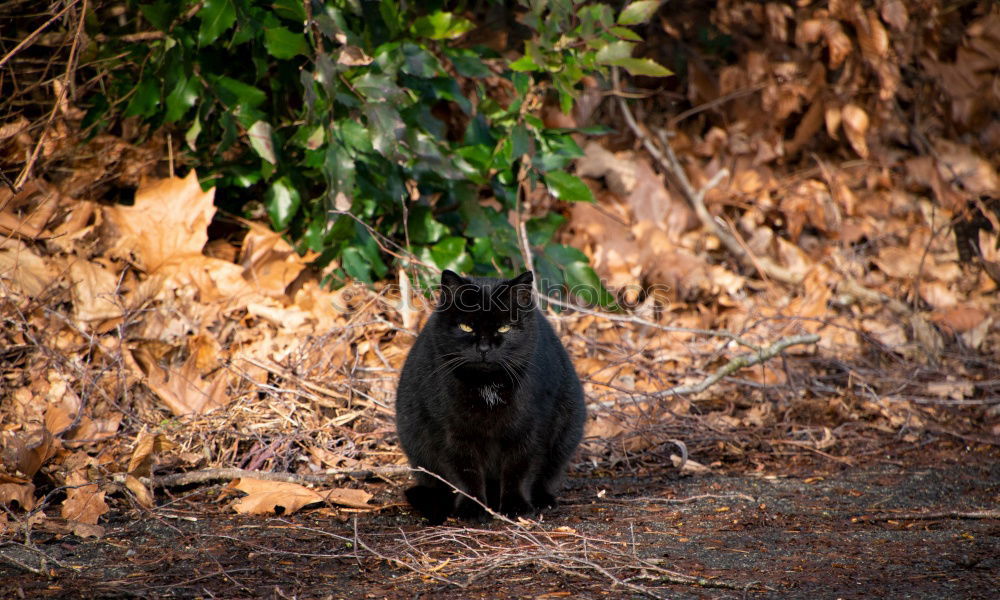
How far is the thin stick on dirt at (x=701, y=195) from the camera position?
664 cm

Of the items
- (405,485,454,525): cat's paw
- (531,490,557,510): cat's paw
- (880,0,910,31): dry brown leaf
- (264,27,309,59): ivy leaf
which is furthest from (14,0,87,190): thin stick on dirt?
(880,0,910,31): dry brown leaf

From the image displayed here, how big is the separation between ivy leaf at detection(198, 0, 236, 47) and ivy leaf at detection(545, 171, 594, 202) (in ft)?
5.93

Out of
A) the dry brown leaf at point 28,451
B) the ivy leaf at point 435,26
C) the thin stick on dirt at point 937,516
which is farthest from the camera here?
the ivy leaf at point 435,26

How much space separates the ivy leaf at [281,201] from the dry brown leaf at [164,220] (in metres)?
0.30

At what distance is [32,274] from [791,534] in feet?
11.5

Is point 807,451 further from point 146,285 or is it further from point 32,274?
point 32,274

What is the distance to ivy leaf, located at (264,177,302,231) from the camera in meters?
4.55

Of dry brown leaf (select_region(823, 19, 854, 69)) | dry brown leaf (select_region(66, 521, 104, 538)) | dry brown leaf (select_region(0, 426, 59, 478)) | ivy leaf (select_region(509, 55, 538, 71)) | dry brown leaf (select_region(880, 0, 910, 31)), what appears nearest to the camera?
dry brown leaf (select_region(66, 521, 104, 538))

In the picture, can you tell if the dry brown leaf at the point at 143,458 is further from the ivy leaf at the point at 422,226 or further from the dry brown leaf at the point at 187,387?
the ivy leaf at the point at 422,226

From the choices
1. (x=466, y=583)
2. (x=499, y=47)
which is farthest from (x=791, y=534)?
(x=499, y=47)

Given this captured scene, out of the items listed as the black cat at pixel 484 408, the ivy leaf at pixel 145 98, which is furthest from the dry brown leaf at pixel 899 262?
the ivy leaf at pixel 145 98

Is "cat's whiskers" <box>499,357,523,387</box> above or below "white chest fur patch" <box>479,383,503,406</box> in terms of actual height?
above

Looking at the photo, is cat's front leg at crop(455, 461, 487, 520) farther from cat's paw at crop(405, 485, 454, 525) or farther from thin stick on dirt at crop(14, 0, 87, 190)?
thin stick on dirt at crop(14, 0, 87, 190)

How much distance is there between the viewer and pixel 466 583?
7.62ft
